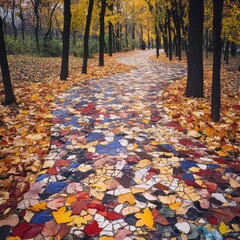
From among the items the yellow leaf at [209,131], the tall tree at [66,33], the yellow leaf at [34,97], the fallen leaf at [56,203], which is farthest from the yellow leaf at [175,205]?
the tall tree at [66,33]

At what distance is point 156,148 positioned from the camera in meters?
4.41

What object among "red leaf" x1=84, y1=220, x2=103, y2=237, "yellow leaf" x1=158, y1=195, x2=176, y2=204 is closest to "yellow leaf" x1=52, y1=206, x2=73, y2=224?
"red leaf" x1=84, y1=220, x2=103, y2=237

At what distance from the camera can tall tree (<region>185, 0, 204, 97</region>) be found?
23.6 feet

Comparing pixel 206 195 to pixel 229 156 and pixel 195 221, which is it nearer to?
pixel 195 221

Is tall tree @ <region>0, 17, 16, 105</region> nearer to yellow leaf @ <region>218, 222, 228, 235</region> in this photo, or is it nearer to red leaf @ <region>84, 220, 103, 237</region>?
red leaf @ <region>84, 220, 103, 237</region>

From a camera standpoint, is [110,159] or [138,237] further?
[110,159]

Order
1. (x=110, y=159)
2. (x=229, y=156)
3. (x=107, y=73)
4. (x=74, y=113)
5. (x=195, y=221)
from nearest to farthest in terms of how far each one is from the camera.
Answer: (x=195, y=221) → (x=110, y=159) → (x=229, y=156) → (x=74, y=113) → (x=107, y=73)

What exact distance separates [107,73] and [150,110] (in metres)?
6.50

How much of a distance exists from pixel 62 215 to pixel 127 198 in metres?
0.80

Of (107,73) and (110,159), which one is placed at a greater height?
(107,73)

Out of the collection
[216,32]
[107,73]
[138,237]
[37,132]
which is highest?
[216,32]

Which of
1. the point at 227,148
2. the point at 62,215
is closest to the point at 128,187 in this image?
the point at 62,215

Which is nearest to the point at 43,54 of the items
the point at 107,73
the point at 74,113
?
the point at 107,73

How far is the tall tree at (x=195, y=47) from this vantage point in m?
7.18
